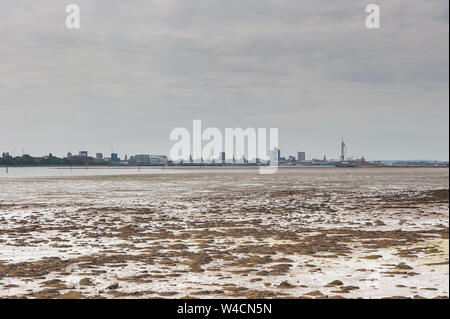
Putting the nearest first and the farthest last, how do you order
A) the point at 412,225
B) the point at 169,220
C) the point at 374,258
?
1. the point at 374,258
2. the point at 412,225
3. the point at 169,220

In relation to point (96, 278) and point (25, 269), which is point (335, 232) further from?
point (25, 269)

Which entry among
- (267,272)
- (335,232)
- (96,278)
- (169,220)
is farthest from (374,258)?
(169,220)

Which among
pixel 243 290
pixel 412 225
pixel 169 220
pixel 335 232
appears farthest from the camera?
pixel 169 220

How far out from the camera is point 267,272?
33.1 feet

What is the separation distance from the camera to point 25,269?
410 inches

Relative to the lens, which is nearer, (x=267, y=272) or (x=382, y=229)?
(x=267, y=272)

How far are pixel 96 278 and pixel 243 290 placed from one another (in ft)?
11.2
